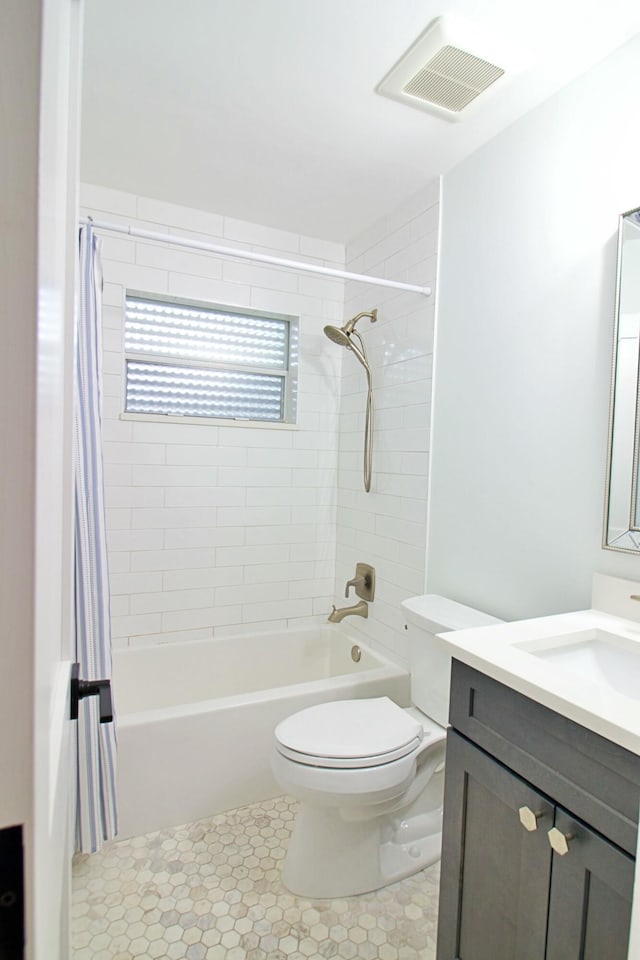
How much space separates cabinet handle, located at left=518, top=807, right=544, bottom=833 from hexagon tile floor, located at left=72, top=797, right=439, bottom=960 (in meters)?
0.79

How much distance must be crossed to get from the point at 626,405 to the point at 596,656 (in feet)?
2.13

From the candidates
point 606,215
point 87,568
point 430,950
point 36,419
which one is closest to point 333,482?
point 87,568

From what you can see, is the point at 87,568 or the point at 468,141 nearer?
the point at 87,568

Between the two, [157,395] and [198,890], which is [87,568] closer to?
[198,890]

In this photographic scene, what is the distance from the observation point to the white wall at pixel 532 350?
136 cm

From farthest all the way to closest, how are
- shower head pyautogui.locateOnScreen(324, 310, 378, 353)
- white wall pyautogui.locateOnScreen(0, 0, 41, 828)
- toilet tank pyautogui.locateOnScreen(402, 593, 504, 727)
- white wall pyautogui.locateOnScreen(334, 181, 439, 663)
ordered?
shower head pyautogui.locateOnScreen(324, 310, 378, 353)
white wall pyautogui.locateOnScreen(334, 181, 439, 663)
toilet tank pyautogui.locateOnScreen(402, 593, 504, 727)
white wall pyautogui.locateOnScreen(0, 0, 41, 828)

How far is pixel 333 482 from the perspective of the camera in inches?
109

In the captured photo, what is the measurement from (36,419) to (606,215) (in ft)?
5.24

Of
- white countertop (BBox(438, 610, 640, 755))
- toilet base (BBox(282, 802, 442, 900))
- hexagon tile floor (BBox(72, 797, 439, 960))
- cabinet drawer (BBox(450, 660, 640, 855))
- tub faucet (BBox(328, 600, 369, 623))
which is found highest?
white countertop (BBox(438, 610, 640, 755))

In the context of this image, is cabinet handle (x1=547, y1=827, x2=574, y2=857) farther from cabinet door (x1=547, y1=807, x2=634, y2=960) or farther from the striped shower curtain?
the striped shower curtain

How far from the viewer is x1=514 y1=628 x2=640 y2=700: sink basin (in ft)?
3.53

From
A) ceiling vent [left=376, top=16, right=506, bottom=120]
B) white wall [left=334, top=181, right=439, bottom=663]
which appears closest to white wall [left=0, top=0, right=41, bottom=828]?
ceiling vent [left=376, top=16, right=506, bottom=120]

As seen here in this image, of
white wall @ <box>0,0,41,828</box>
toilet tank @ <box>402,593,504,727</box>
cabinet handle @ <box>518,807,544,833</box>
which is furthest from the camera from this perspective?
toilet tank @ <box>402,593,504,727</box>

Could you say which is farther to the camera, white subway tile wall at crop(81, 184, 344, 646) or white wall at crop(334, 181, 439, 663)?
white subway tile wall at crop(81, 184, 344, 646)
